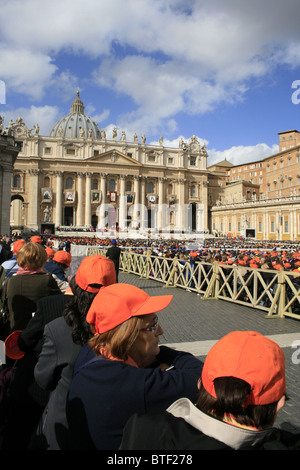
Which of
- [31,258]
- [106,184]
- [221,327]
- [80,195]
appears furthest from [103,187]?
[31,258]

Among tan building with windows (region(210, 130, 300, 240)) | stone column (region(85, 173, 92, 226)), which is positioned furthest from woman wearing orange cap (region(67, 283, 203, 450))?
stone column (region(85, 173, 92, 226))

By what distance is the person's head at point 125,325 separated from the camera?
1730 mm

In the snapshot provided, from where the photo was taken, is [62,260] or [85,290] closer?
[85,290]

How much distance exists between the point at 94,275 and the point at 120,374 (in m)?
1.29

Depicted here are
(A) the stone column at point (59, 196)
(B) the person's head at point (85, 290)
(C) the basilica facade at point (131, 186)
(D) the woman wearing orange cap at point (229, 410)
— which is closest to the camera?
(D) the woman wearing orange cap at point (229, 410)

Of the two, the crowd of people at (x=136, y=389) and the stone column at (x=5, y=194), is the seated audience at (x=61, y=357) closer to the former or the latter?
the crowd of people at (x=136, y=389)

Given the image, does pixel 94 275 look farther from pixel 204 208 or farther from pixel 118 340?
pixel 204 208

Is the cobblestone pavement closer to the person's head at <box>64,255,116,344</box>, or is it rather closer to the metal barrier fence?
the metal barrier fence

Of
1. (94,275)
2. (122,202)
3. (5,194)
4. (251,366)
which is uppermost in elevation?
(122,202)

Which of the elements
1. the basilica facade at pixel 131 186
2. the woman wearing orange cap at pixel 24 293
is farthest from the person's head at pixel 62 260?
the basilica facade at pixel 131 186

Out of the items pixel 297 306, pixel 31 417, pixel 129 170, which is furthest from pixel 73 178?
pixel 31 417

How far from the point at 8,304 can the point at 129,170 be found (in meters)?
67.8

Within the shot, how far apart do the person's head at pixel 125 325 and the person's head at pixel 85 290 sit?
0.42 meters

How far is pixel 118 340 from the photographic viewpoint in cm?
172
